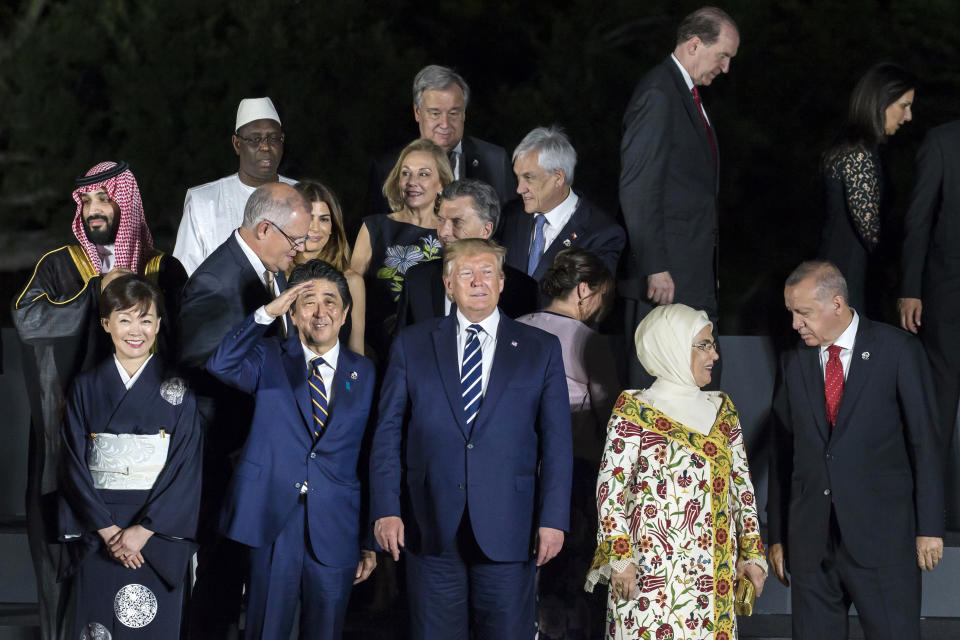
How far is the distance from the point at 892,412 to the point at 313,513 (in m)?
1.58

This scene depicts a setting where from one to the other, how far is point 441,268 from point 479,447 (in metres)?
0.74

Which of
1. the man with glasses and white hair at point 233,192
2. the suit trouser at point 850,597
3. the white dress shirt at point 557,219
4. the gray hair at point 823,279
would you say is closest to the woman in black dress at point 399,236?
the white dress shirt at point 557,219

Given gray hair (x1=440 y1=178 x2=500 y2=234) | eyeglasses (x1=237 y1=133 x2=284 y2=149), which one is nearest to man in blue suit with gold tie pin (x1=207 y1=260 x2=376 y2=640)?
gray hair (x1=440 y1=178 x2=500 y2=234)

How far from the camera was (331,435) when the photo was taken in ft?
13.0

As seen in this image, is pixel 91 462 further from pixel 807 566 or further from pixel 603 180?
pixel 603 180

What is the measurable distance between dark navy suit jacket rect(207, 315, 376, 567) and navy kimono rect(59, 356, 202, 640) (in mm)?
172

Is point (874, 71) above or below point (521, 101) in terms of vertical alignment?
below

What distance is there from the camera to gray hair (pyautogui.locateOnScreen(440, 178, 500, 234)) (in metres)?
4.41

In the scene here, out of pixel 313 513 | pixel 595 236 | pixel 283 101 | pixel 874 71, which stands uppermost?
pixel 283 101

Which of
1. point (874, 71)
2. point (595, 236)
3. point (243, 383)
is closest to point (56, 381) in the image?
point (243, 383)

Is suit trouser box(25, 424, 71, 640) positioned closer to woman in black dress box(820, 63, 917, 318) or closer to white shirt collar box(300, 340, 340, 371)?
white shirt collar box(300, 340, 340, 371)

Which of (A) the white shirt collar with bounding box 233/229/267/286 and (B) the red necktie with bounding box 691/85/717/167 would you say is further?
(B) the red necktie with bounding box 691/85/717/167

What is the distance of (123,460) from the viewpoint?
157 inches

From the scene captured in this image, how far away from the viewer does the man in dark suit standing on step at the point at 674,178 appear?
4.56m
